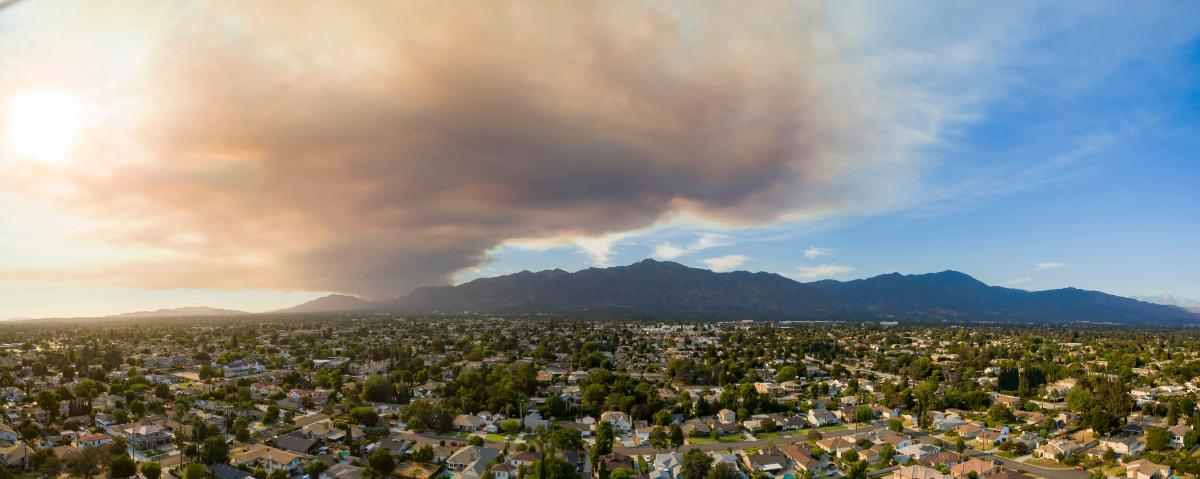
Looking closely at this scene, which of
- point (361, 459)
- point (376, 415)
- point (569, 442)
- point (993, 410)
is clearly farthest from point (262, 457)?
point (993, 410)

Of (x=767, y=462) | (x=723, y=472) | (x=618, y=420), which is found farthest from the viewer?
(x=618, y=420)

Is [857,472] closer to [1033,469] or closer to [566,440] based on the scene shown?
[1033,469]

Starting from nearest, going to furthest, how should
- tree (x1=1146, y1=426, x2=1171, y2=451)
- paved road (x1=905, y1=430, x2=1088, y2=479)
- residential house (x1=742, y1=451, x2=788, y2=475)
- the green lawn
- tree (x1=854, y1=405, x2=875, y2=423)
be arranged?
paved road (x1=905, y1=430, x2=1088, y2=479), residential house (x1=742, y1=451, x2=788, y2=475), the green lawn, tree (x1=1146, y1=426, x2=1171, y2=451), tree (x1=854, y1=405, x2=875, y2=423)

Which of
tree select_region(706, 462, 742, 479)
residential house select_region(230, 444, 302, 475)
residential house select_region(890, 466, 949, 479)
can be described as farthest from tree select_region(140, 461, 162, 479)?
residential house select_region(890, 466, 949, 479)

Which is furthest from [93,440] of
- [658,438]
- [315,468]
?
[658,438]

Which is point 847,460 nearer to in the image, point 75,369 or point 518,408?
point 518,408

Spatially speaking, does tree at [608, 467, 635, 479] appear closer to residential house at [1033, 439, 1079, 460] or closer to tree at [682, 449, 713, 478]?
tree at [682, 449, 713, 478]
